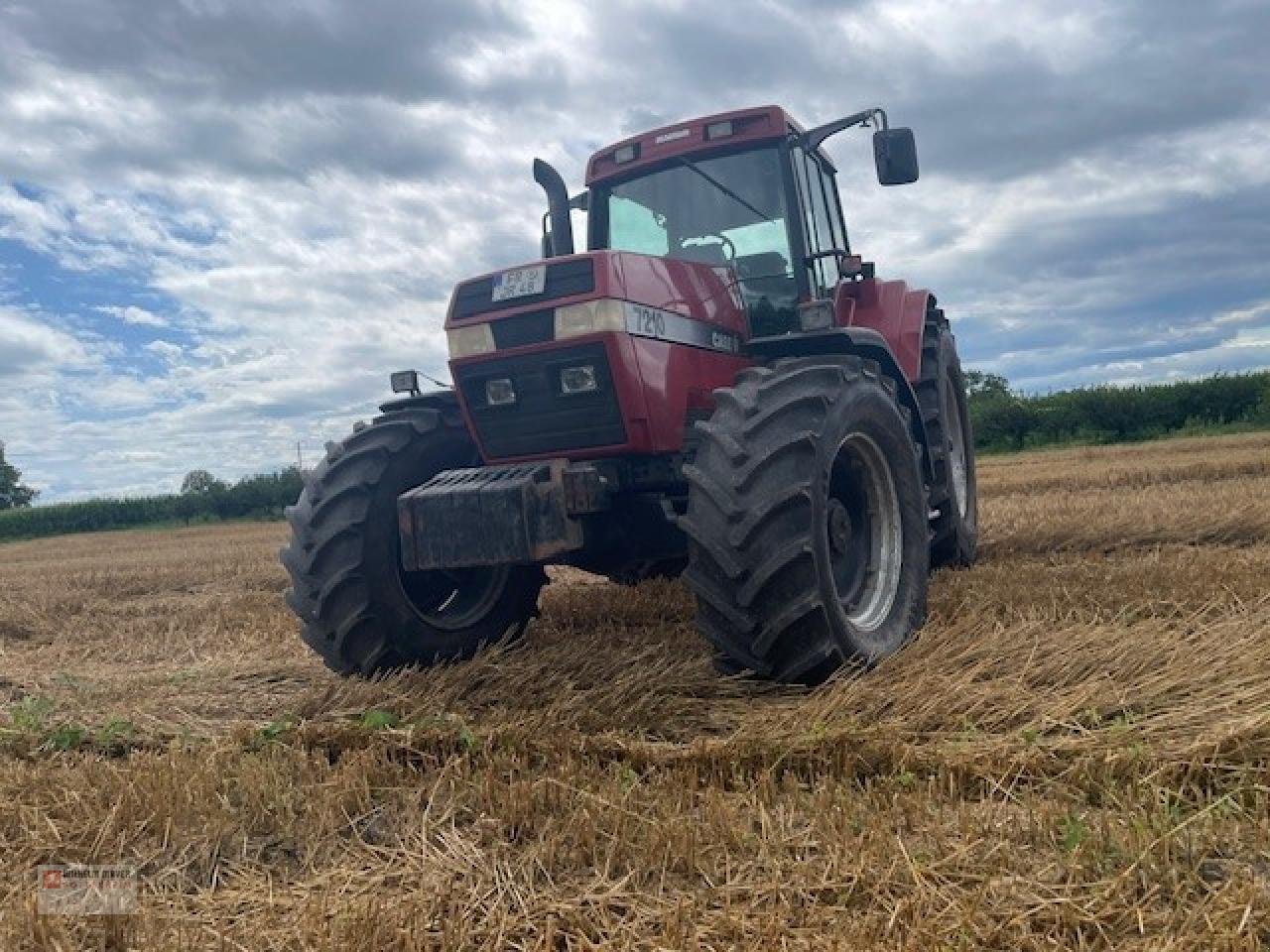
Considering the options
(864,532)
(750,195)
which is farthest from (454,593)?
(750,195)

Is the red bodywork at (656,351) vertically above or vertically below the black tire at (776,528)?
above

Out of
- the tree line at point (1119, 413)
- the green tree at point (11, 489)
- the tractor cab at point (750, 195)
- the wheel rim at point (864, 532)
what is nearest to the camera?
the wheel rim at point (864, 532)

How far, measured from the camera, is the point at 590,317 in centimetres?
431

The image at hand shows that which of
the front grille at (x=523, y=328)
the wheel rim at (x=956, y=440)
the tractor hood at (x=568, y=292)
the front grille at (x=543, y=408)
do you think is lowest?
the wheel rim at (x=956, y=440)

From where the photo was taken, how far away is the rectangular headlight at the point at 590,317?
4281 mm

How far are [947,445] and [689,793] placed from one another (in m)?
4.50

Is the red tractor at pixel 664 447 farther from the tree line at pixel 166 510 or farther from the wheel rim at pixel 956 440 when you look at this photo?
the tree line at pixel 166 510

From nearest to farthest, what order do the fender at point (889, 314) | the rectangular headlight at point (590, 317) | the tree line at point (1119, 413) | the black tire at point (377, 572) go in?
1. the rectangular headlight at point (590, 317)
2. the black tire at point (377, 572)
3. the fender at point (889, 314)
4. the tree line at point (1119, 413)

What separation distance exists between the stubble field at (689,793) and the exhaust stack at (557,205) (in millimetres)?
2223

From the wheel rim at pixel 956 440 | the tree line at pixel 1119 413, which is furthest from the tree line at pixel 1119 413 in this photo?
the wheel rim at pixel 956 440

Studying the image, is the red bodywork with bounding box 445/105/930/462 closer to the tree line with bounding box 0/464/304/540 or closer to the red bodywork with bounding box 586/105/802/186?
the red bodywork with bounding box 586/105/802/186

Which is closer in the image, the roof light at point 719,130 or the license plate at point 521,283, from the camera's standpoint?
the license plate at point 521,283

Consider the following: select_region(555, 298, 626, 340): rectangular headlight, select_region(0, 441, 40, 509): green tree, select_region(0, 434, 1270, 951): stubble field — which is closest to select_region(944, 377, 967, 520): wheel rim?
Answer: select_region(0, 434, 1270, 951): stubble field

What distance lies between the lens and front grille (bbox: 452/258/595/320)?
434cm
